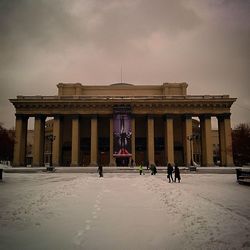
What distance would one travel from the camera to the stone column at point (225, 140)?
5792 centimetres

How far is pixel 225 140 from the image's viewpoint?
195ft

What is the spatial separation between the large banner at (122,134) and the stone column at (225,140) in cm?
1925

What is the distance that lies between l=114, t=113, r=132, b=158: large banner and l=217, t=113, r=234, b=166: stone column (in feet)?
63.1

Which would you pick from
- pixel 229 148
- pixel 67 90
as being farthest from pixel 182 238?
pixel 67 90

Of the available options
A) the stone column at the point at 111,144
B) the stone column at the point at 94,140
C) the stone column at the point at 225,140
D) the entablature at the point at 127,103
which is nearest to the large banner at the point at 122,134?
the stone column at the point at 111,144

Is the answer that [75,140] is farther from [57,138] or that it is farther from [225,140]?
[225,140]

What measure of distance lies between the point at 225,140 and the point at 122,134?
2147cm

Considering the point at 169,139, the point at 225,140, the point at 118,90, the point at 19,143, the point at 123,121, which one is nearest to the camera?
the point at 123,121

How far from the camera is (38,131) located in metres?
59.9

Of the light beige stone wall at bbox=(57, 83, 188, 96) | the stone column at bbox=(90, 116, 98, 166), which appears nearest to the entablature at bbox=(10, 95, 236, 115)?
the stone column at bbox=(90, 116, 98, 166)

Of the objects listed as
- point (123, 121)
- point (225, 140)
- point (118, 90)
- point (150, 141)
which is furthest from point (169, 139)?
point (118, 90)

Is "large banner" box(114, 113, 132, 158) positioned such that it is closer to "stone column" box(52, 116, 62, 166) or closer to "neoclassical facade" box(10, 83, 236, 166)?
"neoclassical facade" box(10, 83, 236, 166)

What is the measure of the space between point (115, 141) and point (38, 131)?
1641 cm

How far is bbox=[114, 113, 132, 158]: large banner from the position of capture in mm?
57594
